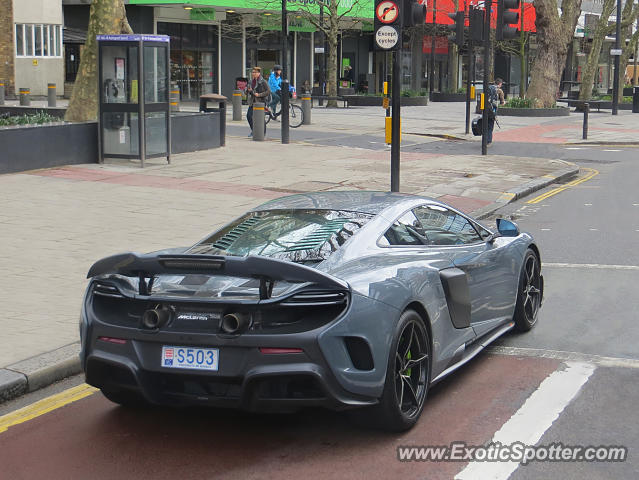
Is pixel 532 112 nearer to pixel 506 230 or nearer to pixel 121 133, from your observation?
pixel 121 133

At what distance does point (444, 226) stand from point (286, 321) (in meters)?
2.25

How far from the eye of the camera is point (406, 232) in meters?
6.44

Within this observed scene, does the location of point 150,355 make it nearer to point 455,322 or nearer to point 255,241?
point 255,241

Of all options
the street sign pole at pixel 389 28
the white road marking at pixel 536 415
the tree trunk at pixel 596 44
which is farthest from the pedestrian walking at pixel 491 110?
the tree trunk at pixel 596 44

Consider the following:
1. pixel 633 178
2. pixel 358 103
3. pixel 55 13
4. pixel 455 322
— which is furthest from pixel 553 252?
pixel 55 13

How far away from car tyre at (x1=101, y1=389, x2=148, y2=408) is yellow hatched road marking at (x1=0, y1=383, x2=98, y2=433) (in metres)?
0.45

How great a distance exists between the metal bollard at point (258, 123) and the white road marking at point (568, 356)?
18.1m

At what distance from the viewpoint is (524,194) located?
17938 mm

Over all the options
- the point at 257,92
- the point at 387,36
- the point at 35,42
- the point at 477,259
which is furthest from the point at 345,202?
the point at 35,42

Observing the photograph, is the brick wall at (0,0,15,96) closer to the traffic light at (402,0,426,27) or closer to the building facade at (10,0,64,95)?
the building facade at (10,0,64,95)

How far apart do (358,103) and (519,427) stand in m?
40.1

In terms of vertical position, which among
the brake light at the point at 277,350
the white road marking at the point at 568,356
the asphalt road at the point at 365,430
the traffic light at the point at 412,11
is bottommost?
the asphalt road at the point at 365,430

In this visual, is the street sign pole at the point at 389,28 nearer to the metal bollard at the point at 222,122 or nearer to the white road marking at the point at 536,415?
the white road marking at the point at 536,415

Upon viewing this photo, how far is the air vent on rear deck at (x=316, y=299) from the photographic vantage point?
5.06m
